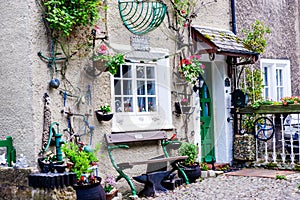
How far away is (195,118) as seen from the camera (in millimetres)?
9578

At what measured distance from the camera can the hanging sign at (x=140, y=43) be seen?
8469mm

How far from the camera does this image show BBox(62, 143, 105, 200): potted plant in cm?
645

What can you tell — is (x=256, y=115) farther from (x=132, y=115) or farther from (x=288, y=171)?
(x=132, y=115)

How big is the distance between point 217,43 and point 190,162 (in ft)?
8.14

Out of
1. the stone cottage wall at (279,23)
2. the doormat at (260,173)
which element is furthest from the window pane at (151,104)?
the stone cottage wall at (279,23)

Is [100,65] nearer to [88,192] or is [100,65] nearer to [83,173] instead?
[83,173]

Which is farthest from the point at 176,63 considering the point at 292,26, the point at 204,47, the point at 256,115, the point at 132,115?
the point at 292,26

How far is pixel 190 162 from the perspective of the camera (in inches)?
341

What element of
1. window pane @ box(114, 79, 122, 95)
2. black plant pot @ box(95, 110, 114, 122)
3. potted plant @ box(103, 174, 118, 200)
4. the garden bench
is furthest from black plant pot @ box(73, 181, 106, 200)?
window pane @ box(114, 79, 122, 95)

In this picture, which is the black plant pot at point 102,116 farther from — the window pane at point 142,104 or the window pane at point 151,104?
the window pane at point 151,104

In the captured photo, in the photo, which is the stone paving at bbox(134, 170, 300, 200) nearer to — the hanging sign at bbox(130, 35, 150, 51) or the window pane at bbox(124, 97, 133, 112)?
the window pane at bbox(124, 97, 133, 112)

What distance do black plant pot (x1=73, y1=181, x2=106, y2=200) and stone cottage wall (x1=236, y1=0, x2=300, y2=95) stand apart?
5959 mm

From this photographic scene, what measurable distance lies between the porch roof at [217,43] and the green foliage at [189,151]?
79.7 inches

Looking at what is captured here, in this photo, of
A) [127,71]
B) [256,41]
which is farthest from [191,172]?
[256,41]
